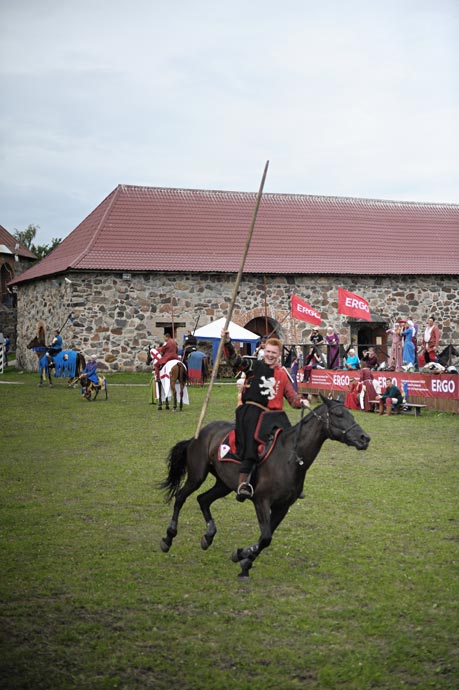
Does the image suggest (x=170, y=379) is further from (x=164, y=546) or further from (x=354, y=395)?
(x=164, y=546)

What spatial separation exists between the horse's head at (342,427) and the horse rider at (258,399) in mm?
214

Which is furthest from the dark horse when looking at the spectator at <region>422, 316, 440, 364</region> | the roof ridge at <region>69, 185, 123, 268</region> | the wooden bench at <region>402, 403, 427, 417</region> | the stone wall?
the roof ridge at <region>69, 185, 123, 268</region>

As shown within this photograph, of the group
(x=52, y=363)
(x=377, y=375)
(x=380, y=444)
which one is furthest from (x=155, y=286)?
(x=380, y=444)

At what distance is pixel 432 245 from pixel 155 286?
13.0 metres

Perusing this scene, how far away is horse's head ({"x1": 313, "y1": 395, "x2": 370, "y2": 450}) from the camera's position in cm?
729

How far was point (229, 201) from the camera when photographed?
37.9m

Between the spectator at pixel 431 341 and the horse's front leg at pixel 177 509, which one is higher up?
the spectator at pixel 431 341

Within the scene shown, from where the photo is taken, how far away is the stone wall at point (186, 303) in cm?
3238

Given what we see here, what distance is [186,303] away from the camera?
109 ft

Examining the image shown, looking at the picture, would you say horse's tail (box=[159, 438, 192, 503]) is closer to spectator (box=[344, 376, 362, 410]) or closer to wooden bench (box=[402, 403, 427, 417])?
wooden bench (box=[402, 403, 427, 417])

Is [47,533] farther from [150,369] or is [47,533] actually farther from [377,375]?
[150,369]

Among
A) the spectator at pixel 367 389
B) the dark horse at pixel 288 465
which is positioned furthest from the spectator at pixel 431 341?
the dark horse at pixel 288 465

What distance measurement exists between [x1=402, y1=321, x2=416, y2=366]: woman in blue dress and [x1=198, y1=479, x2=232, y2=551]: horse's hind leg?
692 inches

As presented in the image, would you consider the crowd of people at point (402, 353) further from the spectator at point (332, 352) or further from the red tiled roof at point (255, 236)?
the red tiled roof at point (255, 236)
